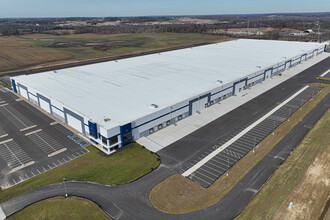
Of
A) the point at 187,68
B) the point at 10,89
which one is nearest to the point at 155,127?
the point at 187,68

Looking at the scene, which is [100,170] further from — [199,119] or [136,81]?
[136,81]

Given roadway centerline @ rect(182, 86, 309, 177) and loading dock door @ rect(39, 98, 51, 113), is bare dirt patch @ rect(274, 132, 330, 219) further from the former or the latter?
loading dock door @ rect(39, 98, 51, 113)

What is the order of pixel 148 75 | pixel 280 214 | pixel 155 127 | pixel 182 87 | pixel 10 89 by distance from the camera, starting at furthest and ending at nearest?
pixel 10 89 → pixel 148 75 → pixel 182 87 → pixel 155 127 → pixel 280 214

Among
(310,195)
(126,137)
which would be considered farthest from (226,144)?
(126,137)

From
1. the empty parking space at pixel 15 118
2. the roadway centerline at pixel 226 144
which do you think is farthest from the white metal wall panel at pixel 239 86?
the empty parking space at pixel 15 118

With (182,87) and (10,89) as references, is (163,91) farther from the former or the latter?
(10,89)

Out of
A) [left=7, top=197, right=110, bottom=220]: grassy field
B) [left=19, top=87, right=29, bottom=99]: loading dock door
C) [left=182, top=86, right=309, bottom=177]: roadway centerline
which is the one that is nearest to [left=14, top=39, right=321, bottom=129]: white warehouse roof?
[left=19, top=87, right=29, bottom=99]: loading dock door

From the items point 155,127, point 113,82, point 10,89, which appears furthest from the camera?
point 10,89
